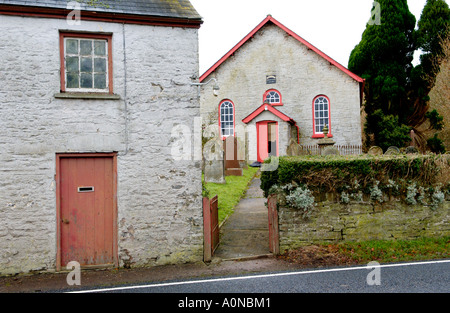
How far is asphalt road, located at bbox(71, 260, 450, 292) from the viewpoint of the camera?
5.94 meters

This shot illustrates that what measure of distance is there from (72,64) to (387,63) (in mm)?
22850

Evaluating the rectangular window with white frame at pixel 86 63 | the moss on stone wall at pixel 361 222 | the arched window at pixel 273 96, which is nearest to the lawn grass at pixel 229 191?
the moss on stone wall at pixel 361 222

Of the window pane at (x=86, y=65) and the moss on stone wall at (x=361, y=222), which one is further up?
the window pane at (x=86, y=65)

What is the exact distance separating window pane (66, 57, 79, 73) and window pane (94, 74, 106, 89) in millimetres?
423

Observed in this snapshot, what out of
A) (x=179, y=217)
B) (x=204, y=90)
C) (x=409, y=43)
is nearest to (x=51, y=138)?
(x=179, y=217)

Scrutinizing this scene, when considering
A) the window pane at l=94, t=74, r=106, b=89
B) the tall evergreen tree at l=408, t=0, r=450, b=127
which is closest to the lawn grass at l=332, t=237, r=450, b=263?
the window pane at l=94, t=74, r=106, b=89

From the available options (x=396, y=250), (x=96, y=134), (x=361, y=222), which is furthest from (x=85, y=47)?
(x=396, y=250)

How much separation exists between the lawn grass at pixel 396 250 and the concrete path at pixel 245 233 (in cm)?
195

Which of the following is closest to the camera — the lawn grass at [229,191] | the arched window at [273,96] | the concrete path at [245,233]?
the concrete path at [245,233]

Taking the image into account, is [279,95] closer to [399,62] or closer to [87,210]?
[399,62]

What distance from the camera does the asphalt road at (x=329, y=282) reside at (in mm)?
5945

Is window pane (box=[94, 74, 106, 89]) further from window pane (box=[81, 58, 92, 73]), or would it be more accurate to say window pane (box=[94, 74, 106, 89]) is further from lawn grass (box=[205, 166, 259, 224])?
lawn grass (box=[205, 166, 259, 224])

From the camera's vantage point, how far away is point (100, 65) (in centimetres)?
796

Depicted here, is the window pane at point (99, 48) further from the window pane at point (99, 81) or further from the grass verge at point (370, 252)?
the grass verge at point (370, 252)
